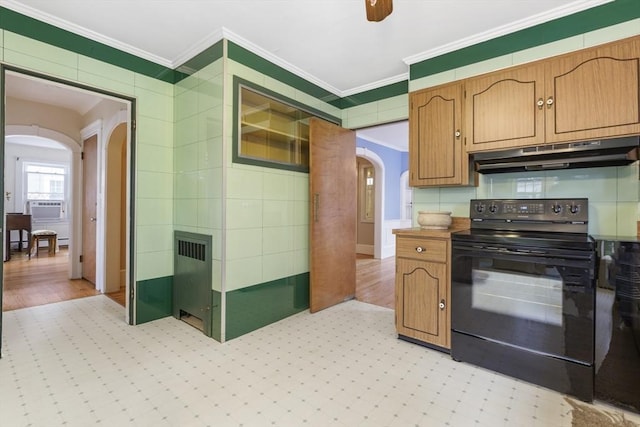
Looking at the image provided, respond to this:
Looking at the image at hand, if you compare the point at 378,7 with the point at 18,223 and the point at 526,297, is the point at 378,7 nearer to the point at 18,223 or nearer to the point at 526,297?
the point at 526,297

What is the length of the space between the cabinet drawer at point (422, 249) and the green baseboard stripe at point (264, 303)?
121 centimetres

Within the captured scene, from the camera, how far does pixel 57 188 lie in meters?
7.57

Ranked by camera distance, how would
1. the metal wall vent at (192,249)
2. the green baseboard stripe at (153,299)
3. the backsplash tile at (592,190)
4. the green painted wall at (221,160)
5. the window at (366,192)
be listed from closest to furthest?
the backsplash tile at (592,190), the green painted wall at (221,160), the metal wall vent at (192,249), the green baseboard stripe at (153,299), the window at (366,192)

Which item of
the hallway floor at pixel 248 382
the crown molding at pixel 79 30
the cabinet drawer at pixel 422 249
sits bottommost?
the hallway floor at pixel 248 382

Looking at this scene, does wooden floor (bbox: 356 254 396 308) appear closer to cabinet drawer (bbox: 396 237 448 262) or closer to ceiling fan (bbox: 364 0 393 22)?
cabinet drawer (bbox: 396 237 448 262)

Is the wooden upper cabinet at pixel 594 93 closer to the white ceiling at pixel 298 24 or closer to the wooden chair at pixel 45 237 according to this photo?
the white ceiling at pixel 298 24

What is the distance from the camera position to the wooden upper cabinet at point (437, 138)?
2.42 m

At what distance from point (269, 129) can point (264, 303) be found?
1.66 meters

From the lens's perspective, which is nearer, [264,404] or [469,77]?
[264,404]

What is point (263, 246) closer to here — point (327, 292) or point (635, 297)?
point (327, 292)

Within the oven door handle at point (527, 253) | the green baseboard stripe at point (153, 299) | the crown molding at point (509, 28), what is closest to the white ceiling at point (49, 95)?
the green baseboard stripe at point (153, 299)

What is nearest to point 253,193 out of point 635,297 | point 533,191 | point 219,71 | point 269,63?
point 219,71

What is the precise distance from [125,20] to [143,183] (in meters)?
1.31

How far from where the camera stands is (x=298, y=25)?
2344mm
